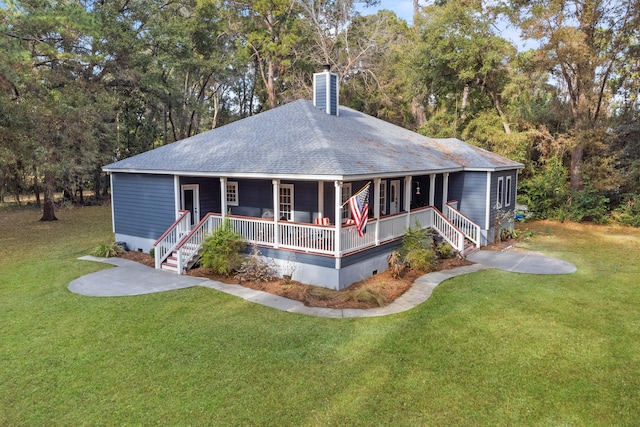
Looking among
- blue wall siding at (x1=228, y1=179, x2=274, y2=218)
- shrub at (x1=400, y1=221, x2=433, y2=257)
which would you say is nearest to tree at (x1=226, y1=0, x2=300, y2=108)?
blue wall siding at (x1=228, y1=179, x2=274, y2=218)

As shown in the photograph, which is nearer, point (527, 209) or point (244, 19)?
point (527, 209)

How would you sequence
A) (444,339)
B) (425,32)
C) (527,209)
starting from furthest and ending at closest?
(425,32) → (527,209) → (444,339)

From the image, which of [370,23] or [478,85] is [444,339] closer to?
[478,85]

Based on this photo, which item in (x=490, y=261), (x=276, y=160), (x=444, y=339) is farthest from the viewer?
(x=490, y=261)

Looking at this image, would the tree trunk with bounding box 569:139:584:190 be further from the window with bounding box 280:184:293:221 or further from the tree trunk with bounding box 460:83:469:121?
the window with bounding box 280:184:293:221

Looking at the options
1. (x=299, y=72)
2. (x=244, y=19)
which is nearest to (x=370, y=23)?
(x=299, y=72)

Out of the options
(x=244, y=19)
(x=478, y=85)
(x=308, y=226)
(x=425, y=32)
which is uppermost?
(x=244, y=19)
